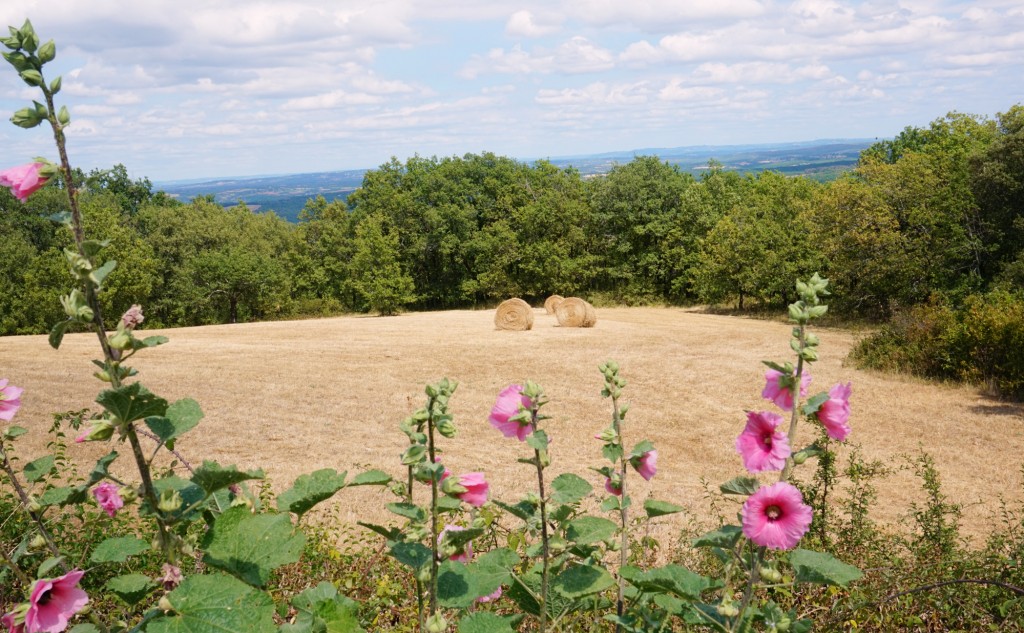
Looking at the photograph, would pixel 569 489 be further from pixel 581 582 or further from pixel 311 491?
pixel 311 491

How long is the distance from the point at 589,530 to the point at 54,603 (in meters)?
1.16

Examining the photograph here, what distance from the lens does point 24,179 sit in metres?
1.40

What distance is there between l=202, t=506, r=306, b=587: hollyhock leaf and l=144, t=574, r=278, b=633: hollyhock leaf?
0.35 ft

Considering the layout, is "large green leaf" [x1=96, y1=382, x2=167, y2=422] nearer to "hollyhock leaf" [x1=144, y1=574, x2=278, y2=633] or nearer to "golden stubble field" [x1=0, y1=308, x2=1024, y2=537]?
"hollyhock leaf" [x1=144, y1=574, x2=278, y2=633]

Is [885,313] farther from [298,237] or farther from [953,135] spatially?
[298,237]

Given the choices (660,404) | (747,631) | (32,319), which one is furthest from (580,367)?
(32,319)

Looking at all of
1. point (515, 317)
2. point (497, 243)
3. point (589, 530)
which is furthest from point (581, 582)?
point (497, 243)

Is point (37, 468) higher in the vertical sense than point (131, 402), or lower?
lower

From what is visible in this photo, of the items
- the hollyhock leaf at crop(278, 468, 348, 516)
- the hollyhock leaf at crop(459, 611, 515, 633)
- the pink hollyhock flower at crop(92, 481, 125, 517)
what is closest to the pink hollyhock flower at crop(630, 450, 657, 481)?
the hollyhock leaf at crop(459, 611, 515, 633)

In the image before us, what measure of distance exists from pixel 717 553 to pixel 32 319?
145 ft

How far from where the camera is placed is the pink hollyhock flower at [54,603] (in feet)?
4.28

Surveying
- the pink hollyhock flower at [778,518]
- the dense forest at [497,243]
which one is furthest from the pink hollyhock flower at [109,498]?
the dense forest at [497,243]

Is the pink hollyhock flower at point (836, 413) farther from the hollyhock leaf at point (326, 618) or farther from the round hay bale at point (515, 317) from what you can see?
the round hay bale at point (515, 317)

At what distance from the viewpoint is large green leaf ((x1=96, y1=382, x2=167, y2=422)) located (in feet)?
3.82
